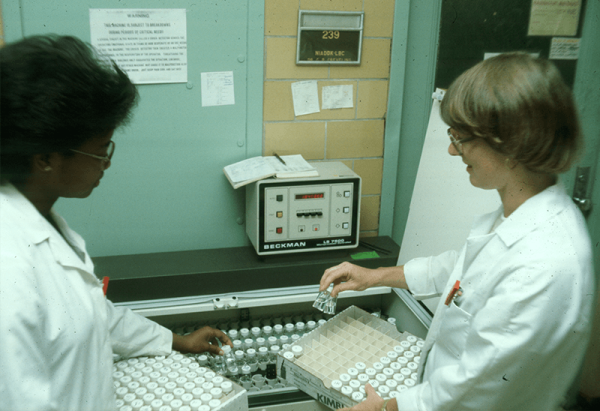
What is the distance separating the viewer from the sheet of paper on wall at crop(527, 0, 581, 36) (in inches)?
65.6

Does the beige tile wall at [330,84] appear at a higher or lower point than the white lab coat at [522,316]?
higher

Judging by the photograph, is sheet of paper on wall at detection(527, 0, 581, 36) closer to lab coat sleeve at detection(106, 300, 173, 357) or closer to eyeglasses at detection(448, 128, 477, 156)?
eyeglasses at detection(448, 128, 477, 156)

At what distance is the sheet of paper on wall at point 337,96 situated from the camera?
7.57 ft

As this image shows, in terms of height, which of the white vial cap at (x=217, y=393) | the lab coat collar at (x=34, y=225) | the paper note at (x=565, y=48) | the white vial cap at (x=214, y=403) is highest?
the paper note at (x=565, y=48)

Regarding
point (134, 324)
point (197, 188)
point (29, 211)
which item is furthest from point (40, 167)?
point (197, 188)

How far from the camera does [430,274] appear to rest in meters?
1.53

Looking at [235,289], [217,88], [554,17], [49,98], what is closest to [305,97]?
[217,88]

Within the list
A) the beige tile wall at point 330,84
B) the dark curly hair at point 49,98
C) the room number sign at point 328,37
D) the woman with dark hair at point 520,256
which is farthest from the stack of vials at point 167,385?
the room number sign at point 328,37

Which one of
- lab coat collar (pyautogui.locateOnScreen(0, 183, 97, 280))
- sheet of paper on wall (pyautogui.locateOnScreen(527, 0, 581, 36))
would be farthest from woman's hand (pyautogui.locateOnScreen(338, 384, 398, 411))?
sheet of paper on wall (pyautogui.locateOnScreen(527, 0, 581, 36))

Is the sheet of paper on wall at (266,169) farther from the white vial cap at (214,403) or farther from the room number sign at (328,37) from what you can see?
the white vial cap at (214,403)

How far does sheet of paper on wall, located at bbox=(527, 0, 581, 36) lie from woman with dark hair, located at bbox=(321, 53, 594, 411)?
814 millimetres

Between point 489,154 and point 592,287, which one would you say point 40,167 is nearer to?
point 489,154

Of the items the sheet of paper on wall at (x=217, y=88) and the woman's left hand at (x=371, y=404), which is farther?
the sheet of paper on wall at (x=217, y=88)

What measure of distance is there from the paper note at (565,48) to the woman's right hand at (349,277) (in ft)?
3.32
